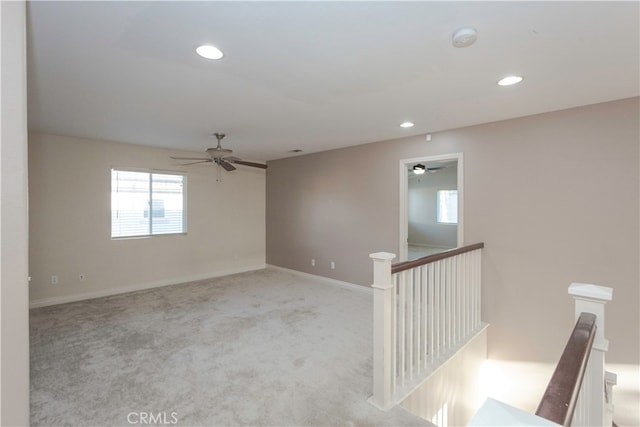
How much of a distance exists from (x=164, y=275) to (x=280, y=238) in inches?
92.1

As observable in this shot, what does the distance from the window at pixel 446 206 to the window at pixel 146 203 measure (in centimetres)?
759

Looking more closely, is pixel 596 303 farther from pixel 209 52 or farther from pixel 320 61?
pixel 209 52

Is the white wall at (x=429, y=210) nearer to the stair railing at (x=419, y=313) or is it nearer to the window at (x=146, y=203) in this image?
the stair railing at (x=419, y=313)

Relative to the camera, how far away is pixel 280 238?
21.3 ft

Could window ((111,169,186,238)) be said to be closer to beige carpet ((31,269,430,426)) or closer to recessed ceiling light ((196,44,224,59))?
beige carpet ((31,269,430,426))

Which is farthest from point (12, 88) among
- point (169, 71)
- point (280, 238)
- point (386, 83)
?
point (280, 238)

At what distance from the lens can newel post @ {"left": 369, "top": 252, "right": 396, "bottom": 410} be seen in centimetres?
213

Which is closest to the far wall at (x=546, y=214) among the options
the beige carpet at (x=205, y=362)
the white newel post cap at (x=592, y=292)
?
the beige carpet at (x=205, y=362)

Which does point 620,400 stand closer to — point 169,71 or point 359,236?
point 359,236

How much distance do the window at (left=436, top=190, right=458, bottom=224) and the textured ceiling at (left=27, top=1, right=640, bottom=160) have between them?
619cm

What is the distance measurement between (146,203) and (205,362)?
Result: 3.50m

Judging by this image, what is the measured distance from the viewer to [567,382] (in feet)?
3.11

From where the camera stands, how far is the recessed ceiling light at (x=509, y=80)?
7.82ft

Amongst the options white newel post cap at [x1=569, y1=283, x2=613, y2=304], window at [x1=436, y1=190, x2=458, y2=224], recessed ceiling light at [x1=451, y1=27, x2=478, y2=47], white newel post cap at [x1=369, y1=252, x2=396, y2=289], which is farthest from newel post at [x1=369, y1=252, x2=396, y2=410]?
window at [x1=436, y1=190, x2=458, y2=224]
